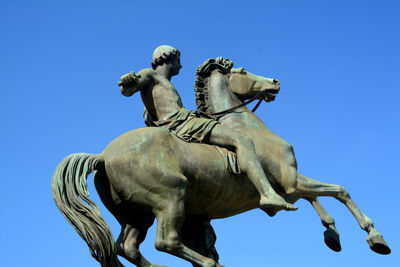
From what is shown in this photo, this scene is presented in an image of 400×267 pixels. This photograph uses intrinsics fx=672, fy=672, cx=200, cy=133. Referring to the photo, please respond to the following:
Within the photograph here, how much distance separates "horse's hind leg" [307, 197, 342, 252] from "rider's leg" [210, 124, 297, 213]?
1.15 m

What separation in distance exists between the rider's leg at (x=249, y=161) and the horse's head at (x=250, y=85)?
105cm

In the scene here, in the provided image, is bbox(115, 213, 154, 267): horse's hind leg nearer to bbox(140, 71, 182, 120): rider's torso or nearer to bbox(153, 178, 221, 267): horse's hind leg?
bbox(153, 178, 221, 267): horse's hind leg

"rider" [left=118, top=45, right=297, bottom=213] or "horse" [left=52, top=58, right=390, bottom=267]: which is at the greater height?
"rider" [left=118, top=45, right=297, bottom=213]

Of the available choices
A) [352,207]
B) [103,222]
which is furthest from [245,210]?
[103,222]

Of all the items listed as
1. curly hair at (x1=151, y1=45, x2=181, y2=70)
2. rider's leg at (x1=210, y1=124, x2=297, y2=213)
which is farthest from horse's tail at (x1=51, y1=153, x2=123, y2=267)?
curly hair at (x1=151, y1=45, x2=181, y2=70)

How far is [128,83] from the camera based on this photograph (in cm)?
906

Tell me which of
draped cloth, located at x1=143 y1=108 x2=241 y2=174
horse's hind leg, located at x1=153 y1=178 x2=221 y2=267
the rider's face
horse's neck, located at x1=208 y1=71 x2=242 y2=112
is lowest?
horse's hind leg, located at x1=153 y1=178 x2=221 y2=267

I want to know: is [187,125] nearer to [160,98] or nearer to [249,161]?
[160,98]

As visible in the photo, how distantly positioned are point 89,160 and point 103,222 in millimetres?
827

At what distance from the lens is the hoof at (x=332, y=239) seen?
9469 millimetres

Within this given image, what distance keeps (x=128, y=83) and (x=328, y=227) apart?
3.48 meters

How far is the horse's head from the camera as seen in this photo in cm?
1005

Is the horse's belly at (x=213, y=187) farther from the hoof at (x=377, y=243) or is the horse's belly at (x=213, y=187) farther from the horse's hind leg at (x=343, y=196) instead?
the hoof at (x=377, y=243)

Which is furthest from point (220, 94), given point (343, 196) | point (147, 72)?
point (343, 196)
